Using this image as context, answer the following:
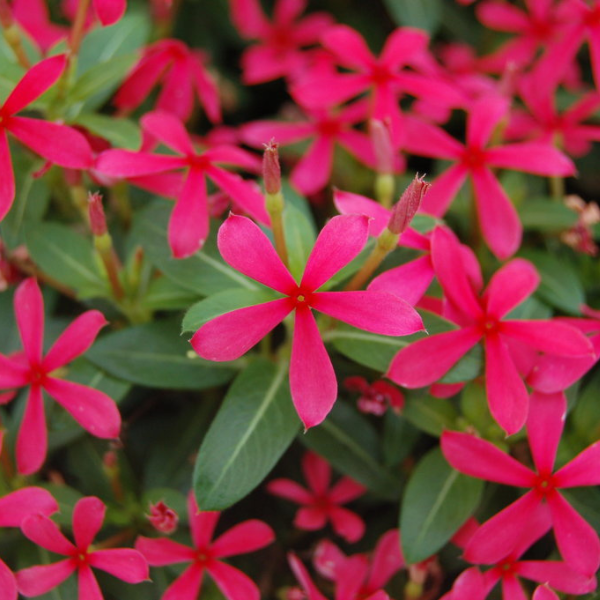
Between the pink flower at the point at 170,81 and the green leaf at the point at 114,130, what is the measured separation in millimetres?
128

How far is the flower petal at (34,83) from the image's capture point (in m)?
0.74

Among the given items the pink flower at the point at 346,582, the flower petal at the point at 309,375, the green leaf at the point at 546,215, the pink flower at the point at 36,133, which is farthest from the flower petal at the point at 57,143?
the green leaf at the point at 546,215

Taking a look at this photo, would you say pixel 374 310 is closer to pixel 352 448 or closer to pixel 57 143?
pixel 352 448

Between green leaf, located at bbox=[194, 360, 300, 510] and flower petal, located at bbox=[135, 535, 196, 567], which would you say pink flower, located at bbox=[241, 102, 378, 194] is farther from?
flower petal, located at bbox=[135, 535, 196, 567]

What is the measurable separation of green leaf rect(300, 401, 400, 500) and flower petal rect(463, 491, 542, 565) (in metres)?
0.18

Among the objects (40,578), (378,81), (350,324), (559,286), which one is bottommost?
(40,578)

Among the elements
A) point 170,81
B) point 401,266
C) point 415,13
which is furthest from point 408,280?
point 415,13

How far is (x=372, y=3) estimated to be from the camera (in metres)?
1.48

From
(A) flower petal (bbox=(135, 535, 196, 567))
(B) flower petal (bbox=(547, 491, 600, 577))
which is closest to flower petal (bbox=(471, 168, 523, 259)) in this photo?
(B) flower petal (bbox=(547, 491, 600, 577))

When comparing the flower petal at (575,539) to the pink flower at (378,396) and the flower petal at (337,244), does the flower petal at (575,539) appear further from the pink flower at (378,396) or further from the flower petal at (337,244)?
the flower petal at (337,244)

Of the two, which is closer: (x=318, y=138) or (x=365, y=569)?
(x=365, y=569)

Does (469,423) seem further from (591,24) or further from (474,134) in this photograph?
(591,24)

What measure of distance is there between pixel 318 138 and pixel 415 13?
1.08 feet

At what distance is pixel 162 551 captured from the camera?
783 millimetres
